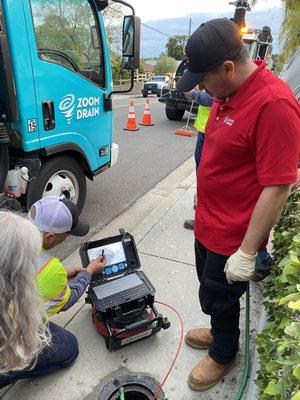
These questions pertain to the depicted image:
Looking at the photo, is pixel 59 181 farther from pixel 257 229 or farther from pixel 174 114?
pixel 174 114

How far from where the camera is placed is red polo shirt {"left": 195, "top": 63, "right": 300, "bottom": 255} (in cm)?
143

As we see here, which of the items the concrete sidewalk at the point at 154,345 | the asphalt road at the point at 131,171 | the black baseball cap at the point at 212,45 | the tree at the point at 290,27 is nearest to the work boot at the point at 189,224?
the concrete sidewalk at the point at 154,345

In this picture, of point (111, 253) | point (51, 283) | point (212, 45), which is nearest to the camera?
point (212, 45)

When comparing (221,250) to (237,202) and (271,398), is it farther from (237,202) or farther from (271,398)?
(271,398)

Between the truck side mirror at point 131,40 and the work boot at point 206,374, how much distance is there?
9.23 ft

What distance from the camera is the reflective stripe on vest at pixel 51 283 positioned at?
1.83 meters

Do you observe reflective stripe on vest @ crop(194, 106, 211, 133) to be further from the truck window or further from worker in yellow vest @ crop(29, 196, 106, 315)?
worker in yellow vest @ crop(29, 196, 106, 315)

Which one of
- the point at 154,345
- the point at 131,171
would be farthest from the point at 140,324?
the point at 131,171

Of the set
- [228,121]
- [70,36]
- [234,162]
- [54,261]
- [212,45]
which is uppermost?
[212,45]

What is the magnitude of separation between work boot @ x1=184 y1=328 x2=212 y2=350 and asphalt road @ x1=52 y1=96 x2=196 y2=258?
1.61 m

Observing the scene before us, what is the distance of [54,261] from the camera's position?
1926mm

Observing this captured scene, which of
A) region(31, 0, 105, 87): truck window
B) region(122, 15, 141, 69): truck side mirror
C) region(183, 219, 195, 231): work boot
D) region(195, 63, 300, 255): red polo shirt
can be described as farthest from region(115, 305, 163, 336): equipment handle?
region(122, 15, 141, 69): truck side mirror

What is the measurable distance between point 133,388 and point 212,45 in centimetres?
186

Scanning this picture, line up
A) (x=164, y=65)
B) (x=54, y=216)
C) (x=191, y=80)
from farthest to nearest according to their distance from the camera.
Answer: (x=164, y=65)
(x=54, y=216)
(x=191, y=80)
